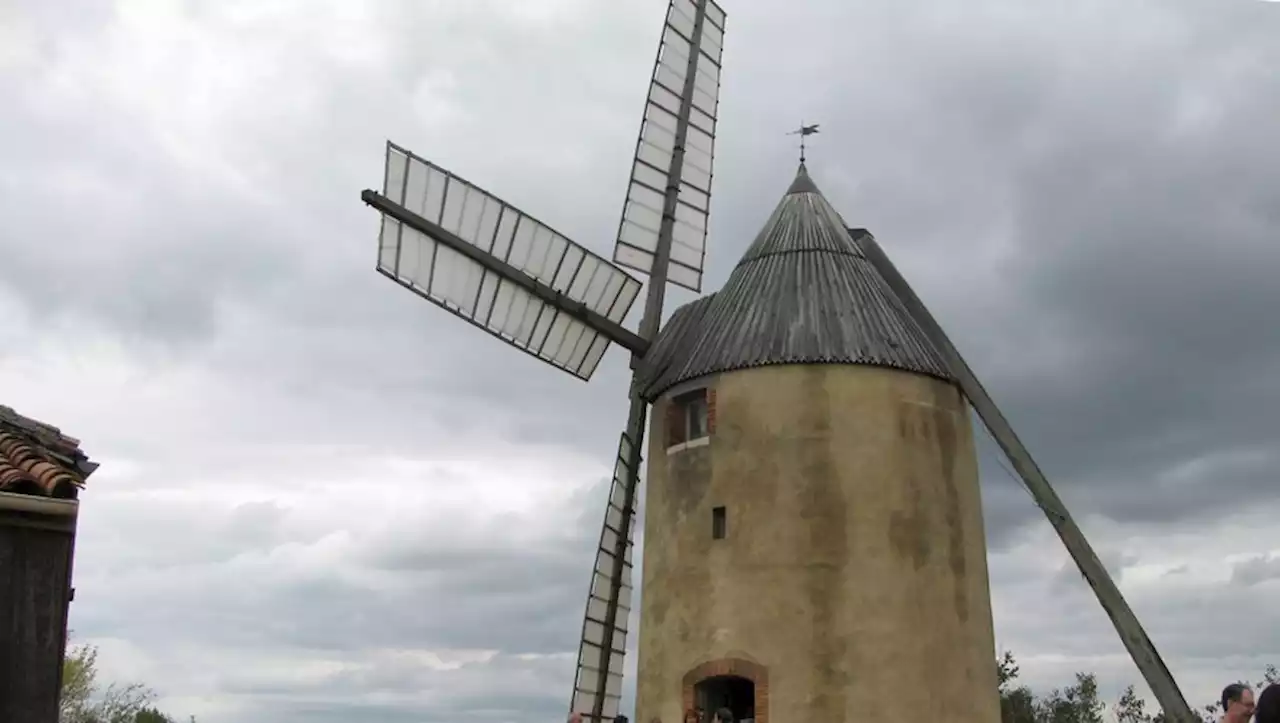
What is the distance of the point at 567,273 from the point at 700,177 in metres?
2.68

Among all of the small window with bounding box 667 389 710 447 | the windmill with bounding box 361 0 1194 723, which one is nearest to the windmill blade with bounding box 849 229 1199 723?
the windmill with bounding box 361 0 1194 723

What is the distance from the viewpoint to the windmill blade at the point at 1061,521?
13.4 meters

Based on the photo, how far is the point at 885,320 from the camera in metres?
14.0

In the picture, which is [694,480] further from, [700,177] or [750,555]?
[700,177]

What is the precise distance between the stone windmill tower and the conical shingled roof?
33 millimetres

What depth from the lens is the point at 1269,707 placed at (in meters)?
4.08

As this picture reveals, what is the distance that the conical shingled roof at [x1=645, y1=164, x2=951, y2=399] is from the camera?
1345 cm

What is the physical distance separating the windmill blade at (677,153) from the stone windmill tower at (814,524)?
2337 millimetres

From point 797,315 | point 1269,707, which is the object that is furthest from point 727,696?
point 1269,707

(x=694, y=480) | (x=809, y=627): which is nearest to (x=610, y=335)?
(x=694, y=480)

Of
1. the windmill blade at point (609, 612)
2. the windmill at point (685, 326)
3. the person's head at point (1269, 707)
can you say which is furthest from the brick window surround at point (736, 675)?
the person's head at point (1269, 707)

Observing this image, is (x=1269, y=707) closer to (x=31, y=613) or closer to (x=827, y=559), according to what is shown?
(x=31, y=613)

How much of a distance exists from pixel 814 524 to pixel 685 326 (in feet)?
12.2

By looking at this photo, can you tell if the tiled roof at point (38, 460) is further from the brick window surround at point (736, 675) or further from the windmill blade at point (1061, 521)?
the windmill blade at point (1061, 521)
